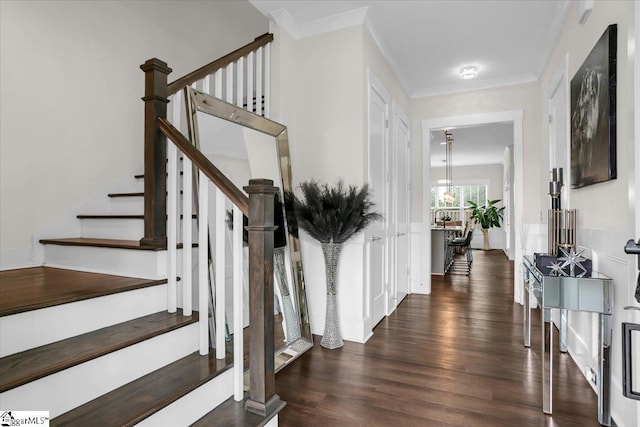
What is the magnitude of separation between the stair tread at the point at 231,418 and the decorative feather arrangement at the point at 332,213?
1.43m

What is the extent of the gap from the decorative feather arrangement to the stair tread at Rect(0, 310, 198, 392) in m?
1.22

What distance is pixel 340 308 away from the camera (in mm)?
3131

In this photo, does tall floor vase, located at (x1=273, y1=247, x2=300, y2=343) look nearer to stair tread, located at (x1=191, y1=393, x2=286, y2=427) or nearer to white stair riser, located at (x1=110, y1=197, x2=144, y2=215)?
stair tread, located at (x1=191, y1=393, x2=286, y2=427)

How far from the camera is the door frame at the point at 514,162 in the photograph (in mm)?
4477

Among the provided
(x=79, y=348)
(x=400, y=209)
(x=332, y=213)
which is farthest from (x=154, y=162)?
(x=400, y=209)

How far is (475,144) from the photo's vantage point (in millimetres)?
8492

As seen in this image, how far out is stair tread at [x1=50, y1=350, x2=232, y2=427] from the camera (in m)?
1.29

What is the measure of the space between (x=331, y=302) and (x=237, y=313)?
138cm

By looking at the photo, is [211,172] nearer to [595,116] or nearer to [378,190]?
[378,190]

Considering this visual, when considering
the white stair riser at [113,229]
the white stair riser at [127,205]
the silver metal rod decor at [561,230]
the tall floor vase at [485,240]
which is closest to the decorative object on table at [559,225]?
the silver metal rod decor at [561,230]

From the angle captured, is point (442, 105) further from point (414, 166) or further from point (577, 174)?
point (577, 174)

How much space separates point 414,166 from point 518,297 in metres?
2.18

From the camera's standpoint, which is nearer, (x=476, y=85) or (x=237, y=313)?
(x=237, y=313)

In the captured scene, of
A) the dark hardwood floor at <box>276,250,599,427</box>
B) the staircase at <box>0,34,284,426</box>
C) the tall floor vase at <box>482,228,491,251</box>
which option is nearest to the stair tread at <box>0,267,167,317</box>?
the staircase at <box>0,34,284,426</box>
